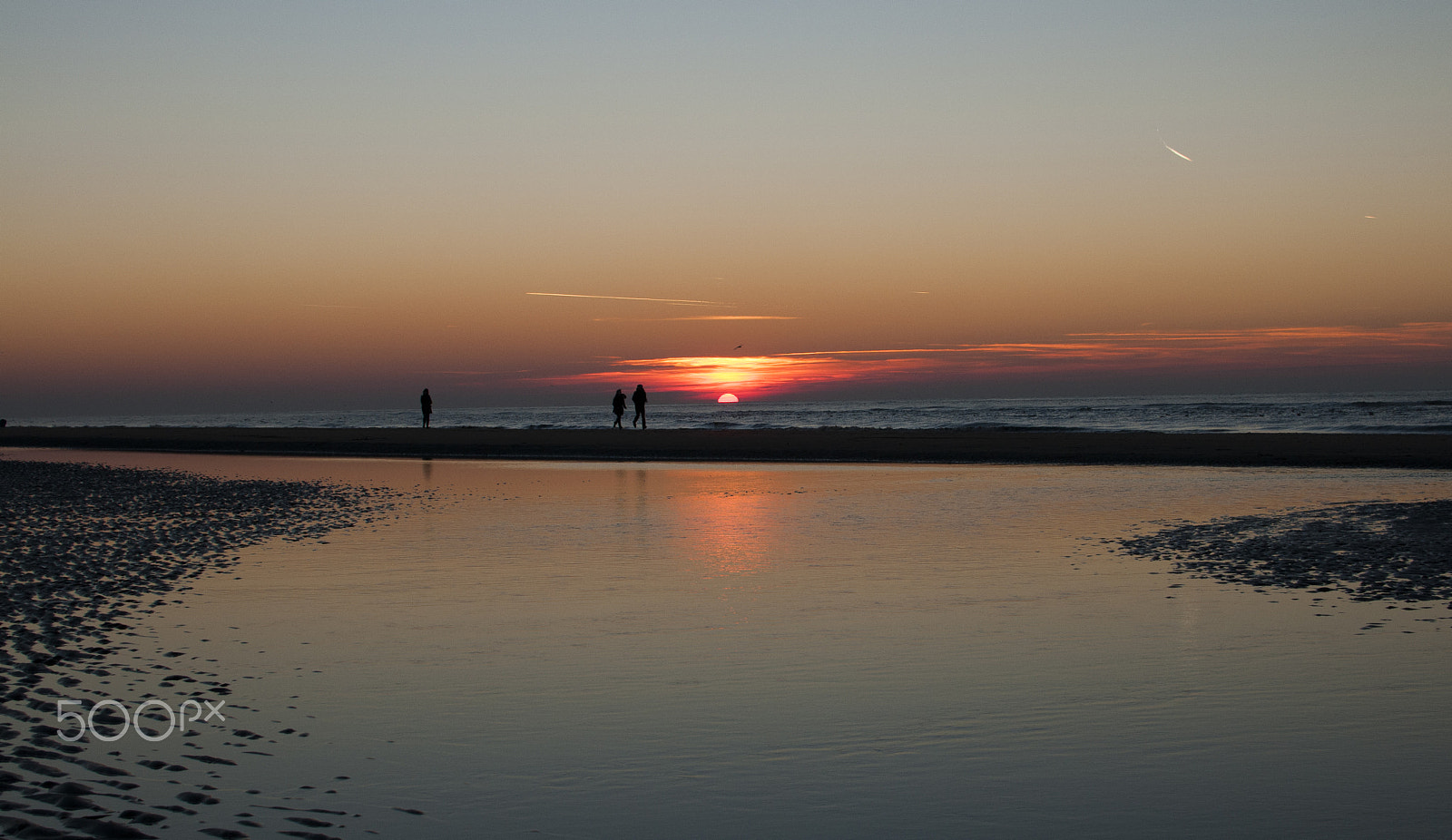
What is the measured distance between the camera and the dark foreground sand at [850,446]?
3098cm

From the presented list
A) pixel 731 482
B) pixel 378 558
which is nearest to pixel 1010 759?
pixel 378 558

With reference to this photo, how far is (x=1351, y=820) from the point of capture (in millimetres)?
5098

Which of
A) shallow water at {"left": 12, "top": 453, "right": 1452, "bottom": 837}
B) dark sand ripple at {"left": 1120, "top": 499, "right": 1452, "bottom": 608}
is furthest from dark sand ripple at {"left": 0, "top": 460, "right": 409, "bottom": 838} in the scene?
dark sand ripple at {"left": 1120, "top": 499, "right": 1452, "bottom": 608}

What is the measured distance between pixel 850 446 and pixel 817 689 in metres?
31.0

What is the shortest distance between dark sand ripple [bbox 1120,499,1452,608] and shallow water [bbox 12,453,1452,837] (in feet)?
2.07

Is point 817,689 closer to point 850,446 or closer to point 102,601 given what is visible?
point 102,601

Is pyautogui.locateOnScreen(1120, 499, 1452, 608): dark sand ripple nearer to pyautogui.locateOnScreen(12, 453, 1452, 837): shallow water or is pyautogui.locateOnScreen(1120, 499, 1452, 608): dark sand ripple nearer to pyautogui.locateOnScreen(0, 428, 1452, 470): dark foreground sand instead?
pyautogui.locateOnScreen(12, 453, 1452, 837): shallow water

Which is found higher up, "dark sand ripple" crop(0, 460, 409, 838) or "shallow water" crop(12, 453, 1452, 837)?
"dark sand ripple" crop(0, 460, 409, 838)

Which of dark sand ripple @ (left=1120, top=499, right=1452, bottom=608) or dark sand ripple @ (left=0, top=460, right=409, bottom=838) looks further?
dark sand ripple @ (left=1120, top=499, right=1452, bottom=608)

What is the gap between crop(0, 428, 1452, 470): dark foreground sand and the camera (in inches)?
1220

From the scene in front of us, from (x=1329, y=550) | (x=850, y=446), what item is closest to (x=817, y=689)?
(x=1329, y=550)

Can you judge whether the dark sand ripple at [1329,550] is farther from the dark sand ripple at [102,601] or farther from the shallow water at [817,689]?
the dark sand ripple at [102,601]

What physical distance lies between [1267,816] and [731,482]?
67.9 feet

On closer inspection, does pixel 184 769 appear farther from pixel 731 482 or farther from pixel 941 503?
pixel 731 482
